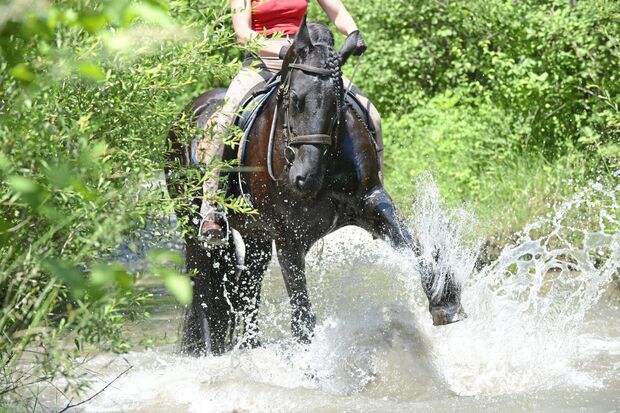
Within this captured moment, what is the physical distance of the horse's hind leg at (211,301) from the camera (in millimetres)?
6961

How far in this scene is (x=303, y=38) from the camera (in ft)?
18.1

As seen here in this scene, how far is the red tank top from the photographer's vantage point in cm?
642

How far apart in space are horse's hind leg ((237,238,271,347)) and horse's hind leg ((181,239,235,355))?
3.6 inches

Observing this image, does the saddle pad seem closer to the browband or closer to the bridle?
the bridle

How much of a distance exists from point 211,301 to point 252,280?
331mm

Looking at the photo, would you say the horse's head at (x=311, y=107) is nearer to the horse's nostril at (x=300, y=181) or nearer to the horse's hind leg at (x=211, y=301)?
the horse's nostril at (x=300, y=181)

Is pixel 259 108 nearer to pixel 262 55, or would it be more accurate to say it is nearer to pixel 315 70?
pixel 262 55

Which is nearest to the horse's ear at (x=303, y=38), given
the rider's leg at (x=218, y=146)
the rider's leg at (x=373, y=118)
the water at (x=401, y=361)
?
the rider's leg at (x=218, y=146)

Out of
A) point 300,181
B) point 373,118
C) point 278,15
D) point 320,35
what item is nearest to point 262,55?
point 278,15

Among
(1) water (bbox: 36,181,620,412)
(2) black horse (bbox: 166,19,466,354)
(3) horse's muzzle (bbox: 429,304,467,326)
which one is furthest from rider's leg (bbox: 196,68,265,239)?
(3) horse's muzzle (bbox: 429,304,467,326)

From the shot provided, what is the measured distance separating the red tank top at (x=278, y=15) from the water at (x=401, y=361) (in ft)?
4.67

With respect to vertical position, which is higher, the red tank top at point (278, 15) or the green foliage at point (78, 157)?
the red tank top at point (278, 15)

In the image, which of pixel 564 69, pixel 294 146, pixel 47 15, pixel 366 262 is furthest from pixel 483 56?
pixel 47 15

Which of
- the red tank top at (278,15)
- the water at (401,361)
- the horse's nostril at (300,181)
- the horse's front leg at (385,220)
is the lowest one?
the water at (401,361)
